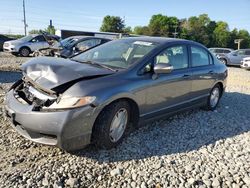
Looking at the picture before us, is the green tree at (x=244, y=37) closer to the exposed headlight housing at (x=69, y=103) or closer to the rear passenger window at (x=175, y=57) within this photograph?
the rear passenger window at (x=175, y=57)

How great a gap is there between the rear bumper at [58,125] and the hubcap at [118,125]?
0.41 metres

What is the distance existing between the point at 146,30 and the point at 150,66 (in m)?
73.5

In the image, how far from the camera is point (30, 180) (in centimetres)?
315

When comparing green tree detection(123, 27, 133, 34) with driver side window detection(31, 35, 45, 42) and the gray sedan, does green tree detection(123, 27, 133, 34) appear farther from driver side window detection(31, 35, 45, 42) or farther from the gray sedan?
the gray sedan

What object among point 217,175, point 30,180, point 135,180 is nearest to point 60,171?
point 30,180

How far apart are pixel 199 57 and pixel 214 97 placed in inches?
46.7

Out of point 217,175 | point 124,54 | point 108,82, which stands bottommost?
point 217,175

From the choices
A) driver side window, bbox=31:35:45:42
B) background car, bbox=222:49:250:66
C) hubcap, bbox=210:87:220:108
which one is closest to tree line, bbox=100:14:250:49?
background car, bbox=222:49:250:66

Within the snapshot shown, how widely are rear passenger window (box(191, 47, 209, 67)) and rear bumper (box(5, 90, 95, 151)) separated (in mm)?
2814

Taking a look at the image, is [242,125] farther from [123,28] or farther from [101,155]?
[123,28]

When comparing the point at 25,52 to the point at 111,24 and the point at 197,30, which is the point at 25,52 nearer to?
the point at 111,24

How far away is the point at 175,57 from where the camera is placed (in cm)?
505

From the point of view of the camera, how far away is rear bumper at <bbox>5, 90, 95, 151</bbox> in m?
3.35

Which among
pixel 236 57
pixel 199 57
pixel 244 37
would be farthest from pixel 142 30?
pixel 199 57
